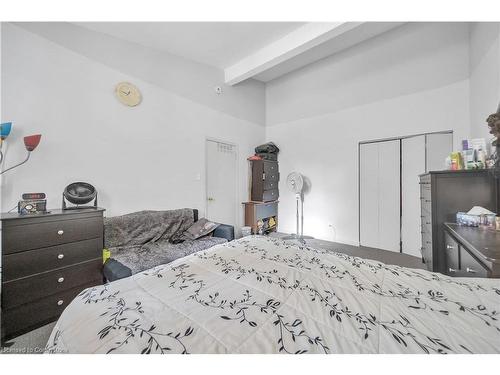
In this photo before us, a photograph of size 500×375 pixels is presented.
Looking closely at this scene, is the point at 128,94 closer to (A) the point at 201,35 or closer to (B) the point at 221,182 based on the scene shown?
(A) the point at 201,35

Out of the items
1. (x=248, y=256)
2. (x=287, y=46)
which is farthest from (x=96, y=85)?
(x=248, y=256)

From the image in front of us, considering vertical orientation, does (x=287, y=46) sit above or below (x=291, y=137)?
above

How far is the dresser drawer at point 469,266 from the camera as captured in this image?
47.9 inches

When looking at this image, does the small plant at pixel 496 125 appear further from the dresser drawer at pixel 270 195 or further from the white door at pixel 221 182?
the white door at pixel 221 182

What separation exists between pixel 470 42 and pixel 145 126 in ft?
15.1

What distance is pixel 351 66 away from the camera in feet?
11.7

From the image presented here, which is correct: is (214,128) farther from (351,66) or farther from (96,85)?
(351,66)

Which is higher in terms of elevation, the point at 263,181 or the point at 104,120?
the point at 104,120

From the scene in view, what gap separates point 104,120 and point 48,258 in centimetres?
165

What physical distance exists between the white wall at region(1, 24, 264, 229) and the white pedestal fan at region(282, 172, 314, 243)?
1.81 metres

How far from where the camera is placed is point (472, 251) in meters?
1.33

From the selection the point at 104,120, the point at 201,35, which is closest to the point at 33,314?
the point at 104,120

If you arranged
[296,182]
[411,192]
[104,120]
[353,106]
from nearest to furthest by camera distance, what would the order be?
[104,120] < [411,192] < [353,106] < [296,182]
